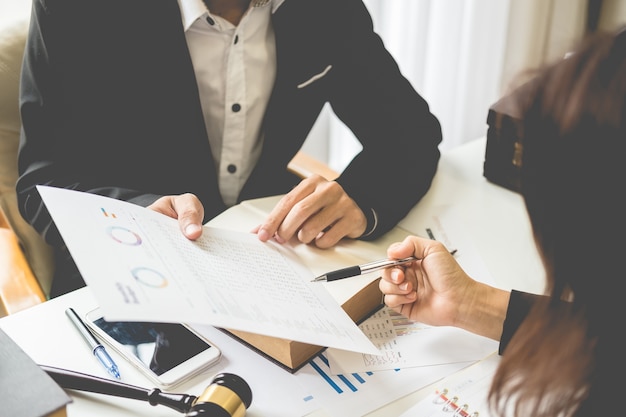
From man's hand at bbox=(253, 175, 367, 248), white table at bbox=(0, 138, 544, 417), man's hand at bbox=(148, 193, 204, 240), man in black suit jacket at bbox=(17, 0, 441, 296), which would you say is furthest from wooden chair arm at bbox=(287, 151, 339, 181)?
man's hand at bbox=(148, 193, 204, 240)

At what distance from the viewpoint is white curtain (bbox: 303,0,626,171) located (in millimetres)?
2133

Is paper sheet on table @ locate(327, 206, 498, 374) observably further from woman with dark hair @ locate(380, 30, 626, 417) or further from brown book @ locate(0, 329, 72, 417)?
brown book @ locate(0, 329, 72, 417)

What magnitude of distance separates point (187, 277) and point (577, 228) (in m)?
0.43

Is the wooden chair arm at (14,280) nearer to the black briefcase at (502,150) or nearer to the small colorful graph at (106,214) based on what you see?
the small colorful graph at (106,214)

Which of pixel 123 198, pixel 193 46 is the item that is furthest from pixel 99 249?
pixel 193 46

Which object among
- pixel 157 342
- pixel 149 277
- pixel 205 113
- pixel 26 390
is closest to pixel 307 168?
pixel 205 113

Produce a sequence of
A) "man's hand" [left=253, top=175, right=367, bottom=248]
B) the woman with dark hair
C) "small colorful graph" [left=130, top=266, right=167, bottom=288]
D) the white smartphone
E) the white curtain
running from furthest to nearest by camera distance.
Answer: the white curtain → "man's hand" [left=253, top=175, right=367, bottom=248] → the white smartphone → "small colorful graph" [left=130, top=266, right=167, bottom=288] → the woman with dark hair

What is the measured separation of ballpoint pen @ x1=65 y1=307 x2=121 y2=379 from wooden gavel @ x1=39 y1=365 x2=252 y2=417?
0.16ft

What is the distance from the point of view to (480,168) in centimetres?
135

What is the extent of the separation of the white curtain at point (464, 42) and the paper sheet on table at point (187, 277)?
4.77ft

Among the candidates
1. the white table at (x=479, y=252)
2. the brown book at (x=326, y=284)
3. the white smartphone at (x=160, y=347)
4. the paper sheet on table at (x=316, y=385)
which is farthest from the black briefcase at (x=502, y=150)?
the white smartphone at (x=160, y=347)

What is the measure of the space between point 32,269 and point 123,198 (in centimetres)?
32

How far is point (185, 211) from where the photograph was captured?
3.02ft

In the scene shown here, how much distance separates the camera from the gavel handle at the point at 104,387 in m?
0.73
